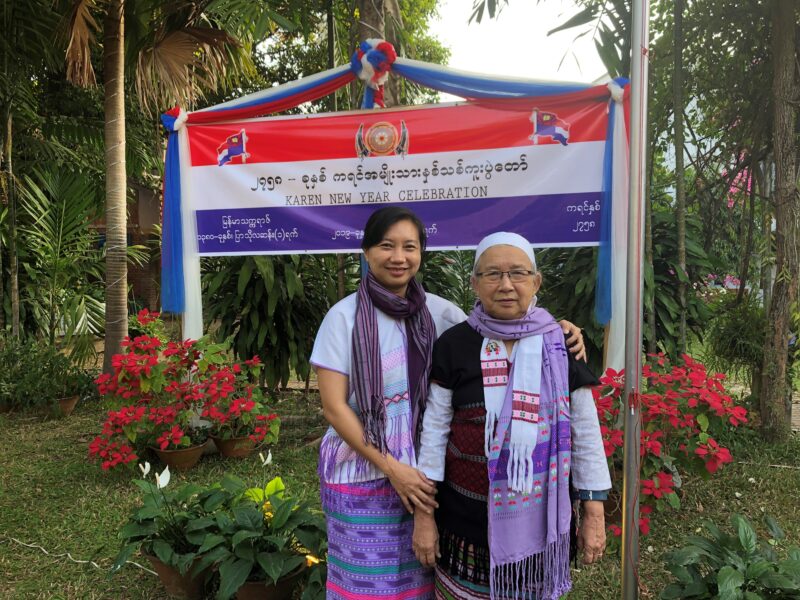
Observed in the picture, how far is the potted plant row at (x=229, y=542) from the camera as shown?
2.20 m

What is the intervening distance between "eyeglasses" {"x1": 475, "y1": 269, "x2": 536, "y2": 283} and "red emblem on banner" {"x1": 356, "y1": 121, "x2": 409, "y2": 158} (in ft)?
7.08

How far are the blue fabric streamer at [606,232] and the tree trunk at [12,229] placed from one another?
540 centimetres

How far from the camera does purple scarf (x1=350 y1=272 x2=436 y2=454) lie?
1631 millimetres

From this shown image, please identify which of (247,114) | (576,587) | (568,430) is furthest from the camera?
(247,114)

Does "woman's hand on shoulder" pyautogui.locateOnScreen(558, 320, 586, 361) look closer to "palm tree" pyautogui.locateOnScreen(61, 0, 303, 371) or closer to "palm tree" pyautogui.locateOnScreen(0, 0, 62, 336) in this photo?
"palm tree" pyautogui.locateOnScreen(61, 0, 303, 371)

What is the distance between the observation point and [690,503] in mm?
3367

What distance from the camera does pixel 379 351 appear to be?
1651 millimetres

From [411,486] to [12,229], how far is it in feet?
18.8

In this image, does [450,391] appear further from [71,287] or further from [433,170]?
[71,287]

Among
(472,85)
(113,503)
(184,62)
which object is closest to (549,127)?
(472,85)

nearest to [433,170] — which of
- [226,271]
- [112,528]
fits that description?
[226,271]

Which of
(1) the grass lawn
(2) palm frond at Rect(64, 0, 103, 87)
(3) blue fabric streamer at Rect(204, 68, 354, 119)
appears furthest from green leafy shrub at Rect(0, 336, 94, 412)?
(3) blue fabric streamer at Rect(204, 68, 354, 119)

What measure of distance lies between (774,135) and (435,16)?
8.13 metres

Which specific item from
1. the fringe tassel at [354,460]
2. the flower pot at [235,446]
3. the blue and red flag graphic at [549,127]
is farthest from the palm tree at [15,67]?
the fringe tassel at [354,460]
